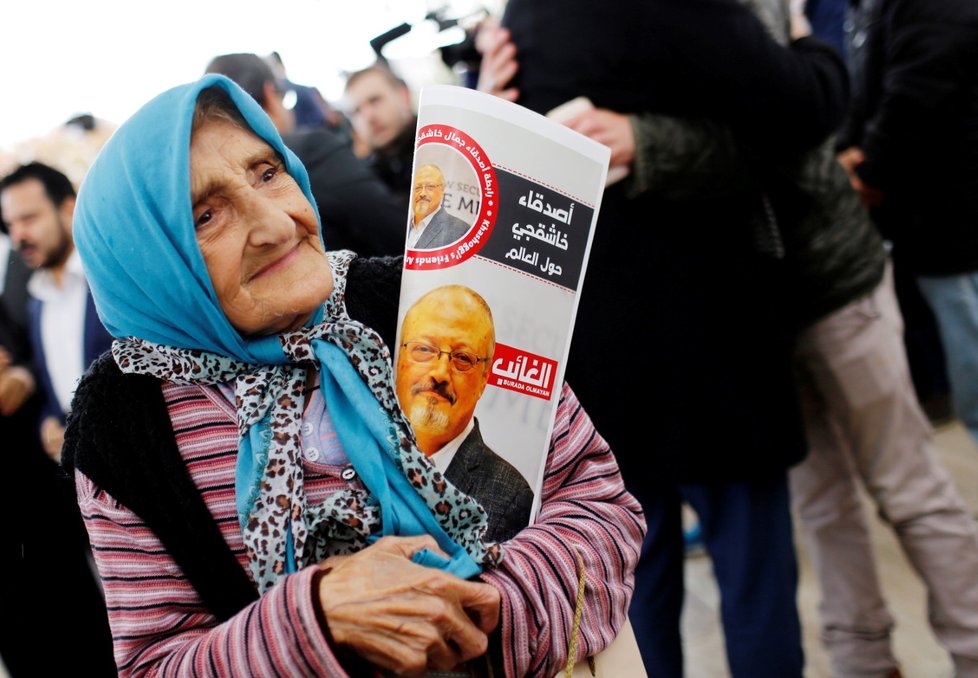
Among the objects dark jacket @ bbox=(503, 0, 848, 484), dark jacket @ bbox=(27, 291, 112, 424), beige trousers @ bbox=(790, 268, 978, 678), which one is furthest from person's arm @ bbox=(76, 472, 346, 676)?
beige trousers @ bbox=(790, 268, 978, 678)

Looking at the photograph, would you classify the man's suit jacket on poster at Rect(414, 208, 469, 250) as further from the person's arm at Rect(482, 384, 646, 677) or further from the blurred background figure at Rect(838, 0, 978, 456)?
the blurred background figure at Rect(838, 0, 978, 456)

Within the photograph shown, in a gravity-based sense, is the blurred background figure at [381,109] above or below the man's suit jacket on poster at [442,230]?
above

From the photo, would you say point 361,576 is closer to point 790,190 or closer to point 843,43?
point 790,190

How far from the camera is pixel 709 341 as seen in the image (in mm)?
1542

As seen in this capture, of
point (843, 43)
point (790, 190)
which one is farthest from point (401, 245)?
point (843, 43)

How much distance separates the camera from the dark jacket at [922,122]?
2039mm

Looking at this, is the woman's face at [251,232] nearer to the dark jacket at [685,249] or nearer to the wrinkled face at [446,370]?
the wrinkled face at [446,370]

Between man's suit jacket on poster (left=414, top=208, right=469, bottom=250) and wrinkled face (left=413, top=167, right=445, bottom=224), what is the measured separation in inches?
0.5

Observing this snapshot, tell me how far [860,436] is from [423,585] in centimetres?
156

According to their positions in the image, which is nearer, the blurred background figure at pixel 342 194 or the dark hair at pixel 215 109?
the dark hair at pixel 215 109

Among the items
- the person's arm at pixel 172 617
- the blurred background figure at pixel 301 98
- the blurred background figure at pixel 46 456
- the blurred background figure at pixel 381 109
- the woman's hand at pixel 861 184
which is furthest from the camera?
the blurred background figure at pixel 381 109

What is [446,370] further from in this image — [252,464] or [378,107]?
[378,107]

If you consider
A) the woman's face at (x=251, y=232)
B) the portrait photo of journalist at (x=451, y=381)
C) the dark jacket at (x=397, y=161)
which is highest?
the dark jacket at (x=397, y=161)

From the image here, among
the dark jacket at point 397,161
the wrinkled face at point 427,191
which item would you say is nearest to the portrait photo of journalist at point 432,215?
the wrinkled face at point 427,191
